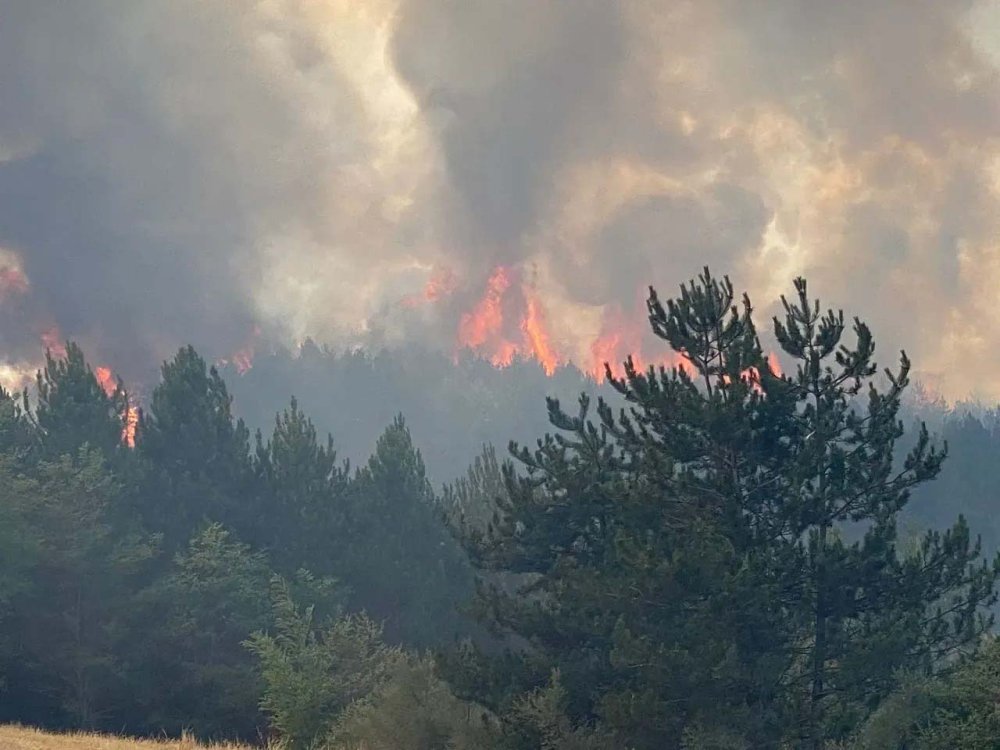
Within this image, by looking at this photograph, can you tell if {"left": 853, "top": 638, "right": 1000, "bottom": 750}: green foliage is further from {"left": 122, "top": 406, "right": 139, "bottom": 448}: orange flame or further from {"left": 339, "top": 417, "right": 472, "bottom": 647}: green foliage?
{"left": 122, "top": 406, "right": 139, "bottom": 448}: orange flame

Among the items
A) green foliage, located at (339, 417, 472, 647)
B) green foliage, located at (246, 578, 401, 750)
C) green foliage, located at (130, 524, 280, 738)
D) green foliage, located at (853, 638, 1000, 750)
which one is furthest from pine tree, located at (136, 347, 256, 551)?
green foliage, located at (853, 638, 1000, 750)

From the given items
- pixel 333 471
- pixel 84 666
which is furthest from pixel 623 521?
pixel 333 471

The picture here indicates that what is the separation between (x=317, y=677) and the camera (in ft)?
96.2

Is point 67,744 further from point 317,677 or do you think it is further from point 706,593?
point 706,593

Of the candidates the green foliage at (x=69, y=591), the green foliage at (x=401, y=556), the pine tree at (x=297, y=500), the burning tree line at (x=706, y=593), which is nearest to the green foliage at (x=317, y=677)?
the burning tree line at (x=706, y=593)

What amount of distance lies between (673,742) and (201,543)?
31048 millimetres

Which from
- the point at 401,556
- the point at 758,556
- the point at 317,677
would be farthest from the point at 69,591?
the point at 758,556

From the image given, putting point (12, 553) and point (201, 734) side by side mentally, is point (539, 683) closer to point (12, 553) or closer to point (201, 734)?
point (201, 734)

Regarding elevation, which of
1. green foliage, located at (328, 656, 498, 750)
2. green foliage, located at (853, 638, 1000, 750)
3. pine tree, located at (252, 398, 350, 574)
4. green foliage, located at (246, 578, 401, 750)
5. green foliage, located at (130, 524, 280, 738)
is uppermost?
pine tree, located at (252, 398, 350, 574)

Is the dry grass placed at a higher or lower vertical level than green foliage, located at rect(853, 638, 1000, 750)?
higher

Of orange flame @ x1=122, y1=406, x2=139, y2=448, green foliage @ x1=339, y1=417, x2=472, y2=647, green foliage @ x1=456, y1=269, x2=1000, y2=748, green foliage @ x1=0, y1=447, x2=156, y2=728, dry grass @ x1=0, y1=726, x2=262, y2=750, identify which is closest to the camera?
dry grass @ x1=0, y1=726, x2=262, y2=750

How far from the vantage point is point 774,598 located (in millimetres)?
20266

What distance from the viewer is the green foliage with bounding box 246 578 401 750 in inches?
1120

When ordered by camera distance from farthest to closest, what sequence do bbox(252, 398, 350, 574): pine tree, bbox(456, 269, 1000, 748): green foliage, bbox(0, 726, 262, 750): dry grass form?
bbox(252, 398, 350, 574): pine tree
bbox(456, 269, 1000, 748): green foliage
bbox(0, 726, 262, 750): dry grass
